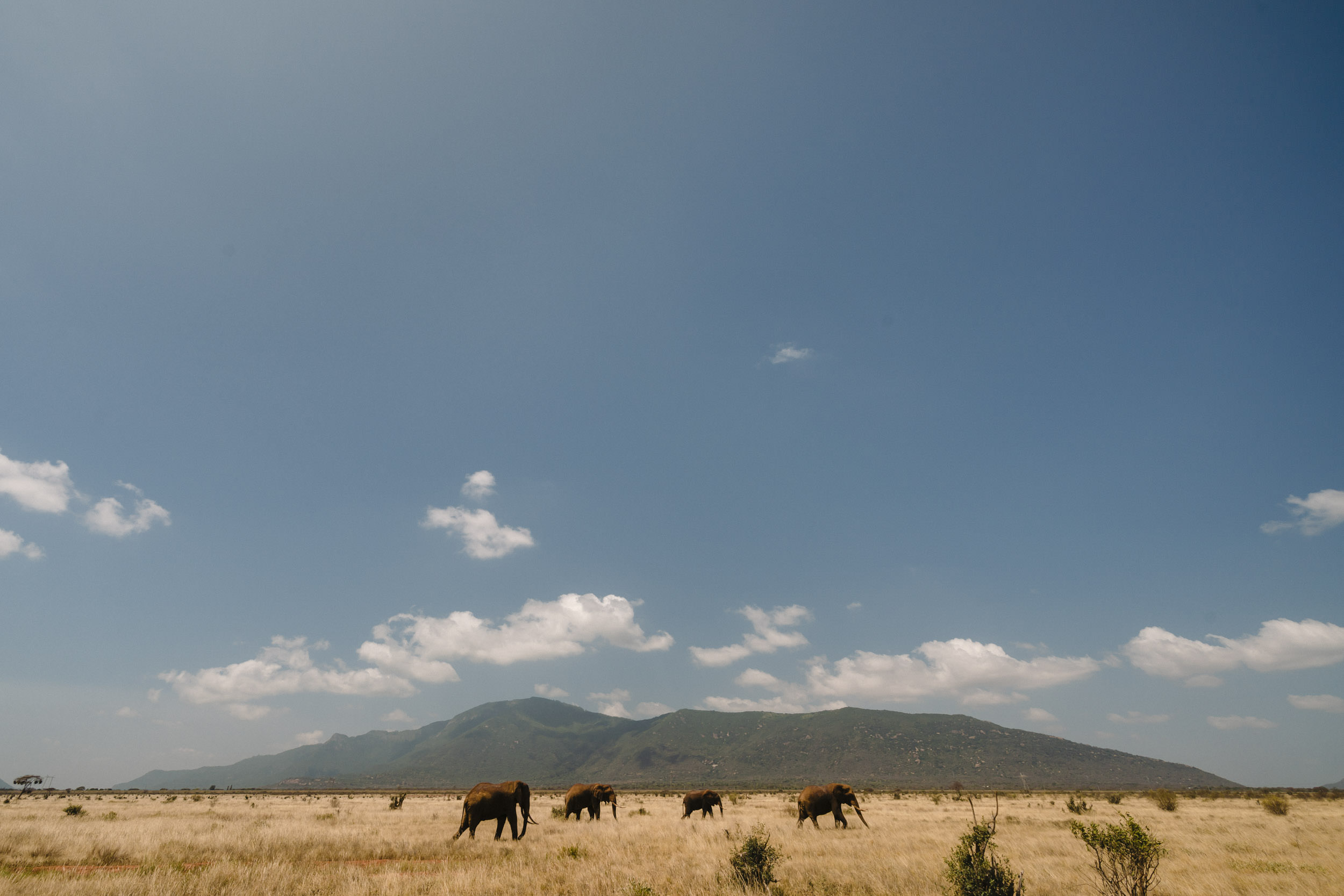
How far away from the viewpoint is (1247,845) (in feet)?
64.4

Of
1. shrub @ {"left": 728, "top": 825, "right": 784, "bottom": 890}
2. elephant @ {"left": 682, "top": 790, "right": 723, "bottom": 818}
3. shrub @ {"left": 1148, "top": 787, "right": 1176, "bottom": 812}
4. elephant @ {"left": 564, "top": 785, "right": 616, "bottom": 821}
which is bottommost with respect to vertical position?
shrub @ {"left": 1148, "top": 787, "right": 1176, "bottom": 812}

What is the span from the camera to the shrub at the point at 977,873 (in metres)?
10.7

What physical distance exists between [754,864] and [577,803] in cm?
1868

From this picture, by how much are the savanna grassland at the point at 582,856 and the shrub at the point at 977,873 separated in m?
1.54

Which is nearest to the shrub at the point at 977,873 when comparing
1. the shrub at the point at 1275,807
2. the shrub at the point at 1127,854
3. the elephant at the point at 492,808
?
the shrub at the point at 1127,854

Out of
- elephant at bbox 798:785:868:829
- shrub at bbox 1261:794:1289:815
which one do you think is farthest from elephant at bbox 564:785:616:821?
shrub at bbox 1261:794:1289:815

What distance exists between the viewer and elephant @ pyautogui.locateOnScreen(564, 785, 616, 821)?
28469 millimetres

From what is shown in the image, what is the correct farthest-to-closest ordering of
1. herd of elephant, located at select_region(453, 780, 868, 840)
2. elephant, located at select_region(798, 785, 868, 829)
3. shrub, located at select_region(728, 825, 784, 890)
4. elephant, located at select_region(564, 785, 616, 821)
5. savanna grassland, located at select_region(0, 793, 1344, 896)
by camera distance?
elephant, located at select_region(564, 785, 616, 821)
elephant, located at select_region(798, 785, 868, 829)
herd of elephant, located at select_region(453, 780, 868, 840)
shrub, located at select_region(728, 825, 784, 890)
savanna grassland, located at select_region(0, 793, 1344, 896)

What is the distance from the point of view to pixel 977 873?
11031 mm

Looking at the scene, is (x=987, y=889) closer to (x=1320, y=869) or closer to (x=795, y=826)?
(x=1320, y=869)

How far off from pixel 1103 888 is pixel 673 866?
10.3m

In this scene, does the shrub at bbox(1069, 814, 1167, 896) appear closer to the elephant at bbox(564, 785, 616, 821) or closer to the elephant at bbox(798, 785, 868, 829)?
the elephant at bbox(798, 785, 868, 829)

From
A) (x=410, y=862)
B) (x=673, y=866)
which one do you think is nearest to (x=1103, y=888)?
(x=673, y=866)

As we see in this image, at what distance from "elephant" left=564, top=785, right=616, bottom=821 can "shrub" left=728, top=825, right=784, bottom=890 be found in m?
16.9
